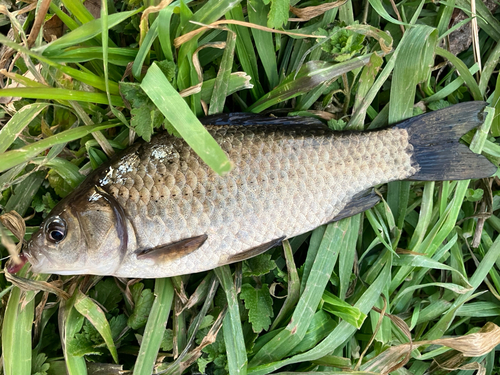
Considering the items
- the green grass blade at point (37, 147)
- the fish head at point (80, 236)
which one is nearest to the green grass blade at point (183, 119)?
the green grass blade at point (37, 147)

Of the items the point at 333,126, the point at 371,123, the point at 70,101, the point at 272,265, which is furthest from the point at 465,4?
the point at 70,101

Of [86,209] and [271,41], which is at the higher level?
[271,41]

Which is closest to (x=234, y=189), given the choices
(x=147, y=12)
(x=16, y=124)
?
(x=147, y=12)

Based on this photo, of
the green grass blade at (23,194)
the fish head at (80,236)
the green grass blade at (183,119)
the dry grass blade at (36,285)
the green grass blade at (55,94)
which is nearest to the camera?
the green grass blade at (183,119)

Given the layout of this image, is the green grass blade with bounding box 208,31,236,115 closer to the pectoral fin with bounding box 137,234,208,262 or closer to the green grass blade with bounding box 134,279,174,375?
the pectoral fin with bounding box 137,234,208,262

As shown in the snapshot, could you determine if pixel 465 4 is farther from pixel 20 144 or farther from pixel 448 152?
pixel 20 144

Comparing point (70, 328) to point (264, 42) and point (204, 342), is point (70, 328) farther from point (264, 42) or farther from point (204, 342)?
point (264, 42)

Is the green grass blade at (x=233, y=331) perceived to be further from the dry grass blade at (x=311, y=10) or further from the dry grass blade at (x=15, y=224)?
the dry grass blade at (x=311, y=10)
